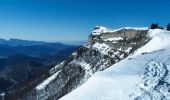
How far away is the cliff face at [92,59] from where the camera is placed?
12069cm

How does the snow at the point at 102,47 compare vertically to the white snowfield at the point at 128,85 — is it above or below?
below

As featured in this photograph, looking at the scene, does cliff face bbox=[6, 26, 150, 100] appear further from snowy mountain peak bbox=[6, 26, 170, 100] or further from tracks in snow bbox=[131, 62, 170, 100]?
tracks in snow bbox=[131, 62, 170, 100]

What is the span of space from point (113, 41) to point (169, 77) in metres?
103

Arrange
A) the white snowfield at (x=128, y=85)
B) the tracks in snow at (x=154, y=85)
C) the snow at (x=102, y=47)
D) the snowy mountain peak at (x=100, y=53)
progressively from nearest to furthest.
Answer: the white snowfield at (x=128, y=85), the tracks in snow at (x=154, y=85), the snowy mountain peak at (x=100, y=53), the snow at (x=102, y=47)

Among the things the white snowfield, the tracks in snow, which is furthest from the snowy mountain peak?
the white snowfield

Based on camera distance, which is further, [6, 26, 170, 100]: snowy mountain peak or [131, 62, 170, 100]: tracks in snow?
[6, 26, 170, 100]: snowy mountain peak

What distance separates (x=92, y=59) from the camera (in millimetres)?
139750

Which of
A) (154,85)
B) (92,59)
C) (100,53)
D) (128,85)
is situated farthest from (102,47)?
(128,85)

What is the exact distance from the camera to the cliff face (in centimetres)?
12069

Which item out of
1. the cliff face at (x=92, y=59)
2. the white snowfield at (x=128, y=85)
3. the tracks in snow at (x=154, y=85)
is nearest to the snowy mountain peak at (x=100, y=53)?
the cliff face at (x=92, y=59)

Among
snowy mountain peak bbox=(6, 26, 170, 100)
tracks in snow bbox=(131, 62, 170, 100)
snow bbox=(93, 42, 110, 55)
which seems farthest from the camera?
snow bbox=(93, 42, 110, 55)

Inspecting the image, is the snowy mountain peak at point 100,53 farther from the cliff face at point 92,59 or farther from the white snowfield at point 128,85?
the white snowfield at point 128,85

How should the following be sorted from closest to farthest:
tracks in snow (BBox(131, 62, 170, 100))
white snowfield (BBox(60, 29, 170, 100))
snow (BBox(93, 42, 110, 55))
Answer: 1. white snowfield (BBox(60, 29, 170, 100))
2. tracks in snow (BBox(131, 62, 170, 100))
3. snow (BBox(93, 42, 110, 55))

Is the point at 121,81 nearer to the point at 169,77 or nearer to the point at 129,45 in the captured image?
the point at 169,77
